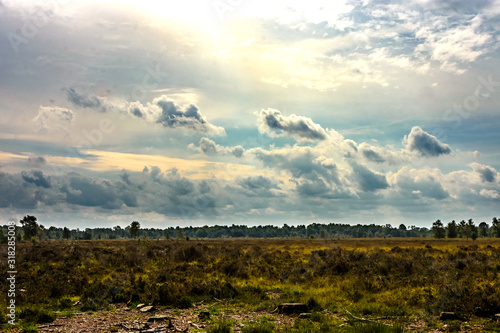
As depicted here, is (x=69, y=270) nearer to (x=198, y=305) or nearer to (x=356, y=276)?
(x=198, y=305)

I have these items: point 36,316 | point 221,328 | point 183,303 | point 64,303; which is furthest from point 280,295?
point 36,316

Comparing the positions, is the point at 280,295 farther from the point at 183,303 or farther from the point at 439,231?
the point at 439,231

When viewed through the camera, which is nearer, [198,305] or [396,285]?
[198,305]

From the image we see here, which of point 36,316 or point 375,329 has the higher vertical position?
point 375,329

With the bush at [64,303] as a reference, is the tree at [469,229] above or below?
below

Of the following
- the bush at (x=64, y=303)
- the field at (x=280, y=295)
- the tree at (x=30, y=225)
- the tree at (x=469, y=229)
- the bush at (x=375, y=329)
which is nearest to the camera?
the bush at (x=375, y=329)

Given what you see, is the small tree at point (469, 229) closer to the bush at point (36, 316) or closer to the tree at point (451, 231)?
the tree at point (451, 231)

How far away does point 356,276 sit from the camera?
74.5ft

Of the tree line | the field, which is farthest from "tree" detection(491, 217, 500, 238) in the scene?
the field

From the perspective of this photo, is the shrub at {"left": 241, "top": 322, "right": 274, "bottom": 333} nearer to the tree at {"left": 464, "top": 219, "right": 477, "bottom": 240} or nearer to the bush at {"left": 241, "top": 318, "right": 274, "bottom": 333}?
the bush at {"left": 241, "top": 318, "right": 274, "bottom": 333}

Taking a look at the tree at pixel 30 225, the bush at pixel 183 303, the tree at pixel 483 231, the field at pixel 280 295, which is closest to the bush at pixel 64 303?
the field at pixel 280 295

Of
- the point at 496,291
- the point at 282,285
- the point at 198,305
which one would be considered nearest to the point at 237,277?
the point at 282,285

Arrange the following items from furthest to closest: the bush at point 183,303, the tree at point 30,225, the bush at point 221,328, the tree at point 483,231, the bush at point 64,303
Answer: the tree at point 483,231 < the tree at point 30,225 < the bush at point 183,303 < the bush at point 64,303 < the bush at point 221,328

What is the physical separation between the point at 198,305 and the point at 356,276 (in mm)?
10491
